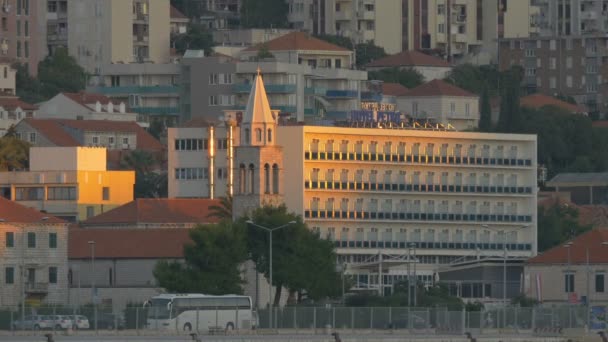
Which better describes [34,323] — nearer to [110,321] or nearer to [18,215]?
[110,321]

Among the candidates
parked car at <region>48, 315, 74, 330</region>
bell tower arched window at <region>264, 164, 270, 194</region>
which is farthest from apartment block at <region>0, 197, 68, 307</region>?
parked car at <region>48, 315, 74, 330</region>

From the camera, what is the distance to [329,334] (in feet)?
447

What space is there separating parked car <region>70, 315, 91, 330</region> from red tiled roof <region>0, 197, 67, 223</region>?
140 ft

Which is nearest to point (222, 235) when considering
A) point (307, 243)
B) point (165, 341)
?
point (307, 243)

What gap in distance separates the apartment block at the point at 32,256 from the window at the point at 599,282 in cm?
3309

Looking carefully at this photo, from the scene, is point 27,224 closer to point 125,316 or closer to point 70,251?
point 70,251

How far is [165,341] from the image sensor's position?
12825 cm

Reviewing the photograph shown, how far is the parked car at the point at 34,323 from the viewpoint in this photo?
136125mm

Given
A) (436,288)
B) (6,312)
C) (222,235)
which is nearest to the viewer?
(6,312)

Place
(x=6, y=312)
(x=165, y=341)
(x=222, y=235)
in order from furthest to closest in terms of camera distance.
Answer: (x=222, y=235), (x=6, y=312), (x=165, y=341)

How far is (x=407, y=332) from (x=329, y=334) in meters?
4.89

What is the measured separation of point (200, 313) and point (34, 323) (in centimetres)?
1061

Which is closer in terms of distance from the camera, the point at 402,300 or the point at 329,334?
the point at 329,334

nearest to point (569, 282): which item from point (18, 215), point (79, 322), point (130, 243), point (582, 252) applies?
point (582, 252)
